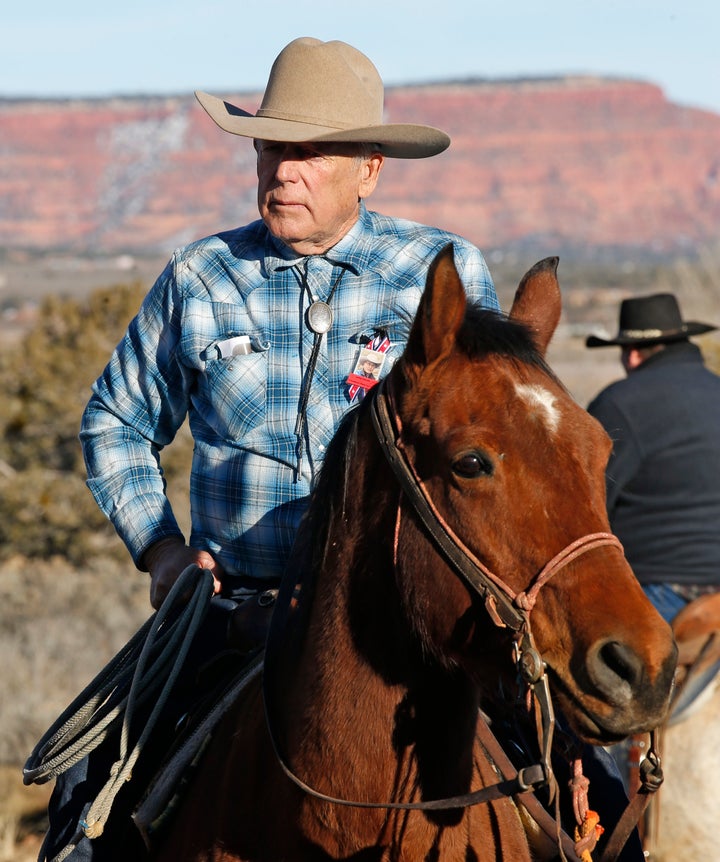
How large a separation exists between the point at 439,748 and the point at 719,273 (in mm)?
42410

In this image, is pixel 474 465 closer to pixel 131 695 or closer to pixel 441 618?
pixel 441 618

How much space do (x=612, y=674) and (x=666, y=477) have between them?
3.53m

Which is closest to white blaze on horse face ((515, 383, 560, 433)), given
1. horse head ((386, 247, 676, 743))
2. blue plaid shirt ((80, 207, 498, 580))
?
horse head ((386, 247, 676, 743))

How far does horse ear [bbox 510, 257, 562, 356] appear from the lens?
281cm

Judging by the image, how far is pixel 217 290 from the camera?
11.3ft

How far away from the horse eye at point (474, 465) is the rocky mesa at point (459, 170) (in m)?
112

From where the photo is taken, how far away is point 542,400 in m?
2.37

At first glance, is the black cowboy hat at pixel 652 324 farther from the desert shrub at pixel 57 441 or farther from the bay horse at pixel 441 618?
the desert shrub at pixel 57 441

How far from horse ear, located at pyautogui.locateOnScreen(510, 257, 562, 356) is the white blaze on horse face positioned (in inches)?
16.7

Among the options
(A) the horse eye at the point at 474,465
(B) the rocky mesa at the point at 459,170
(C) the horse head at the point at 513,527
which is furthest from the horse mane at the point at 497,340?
(B) the rocky mesa at the point at 459,170

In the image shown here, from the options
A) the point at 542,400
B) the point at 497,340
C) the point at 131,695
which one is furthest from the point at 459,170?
the point at 542,400

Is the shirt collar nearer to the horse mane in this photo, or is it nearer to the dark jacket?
the horse mane

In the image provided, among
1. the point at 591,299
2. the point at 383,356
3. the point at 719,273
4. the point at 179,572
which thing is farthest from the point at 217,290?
the point at 591,299

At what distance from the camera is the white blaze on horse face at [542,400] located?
7.66 feet
